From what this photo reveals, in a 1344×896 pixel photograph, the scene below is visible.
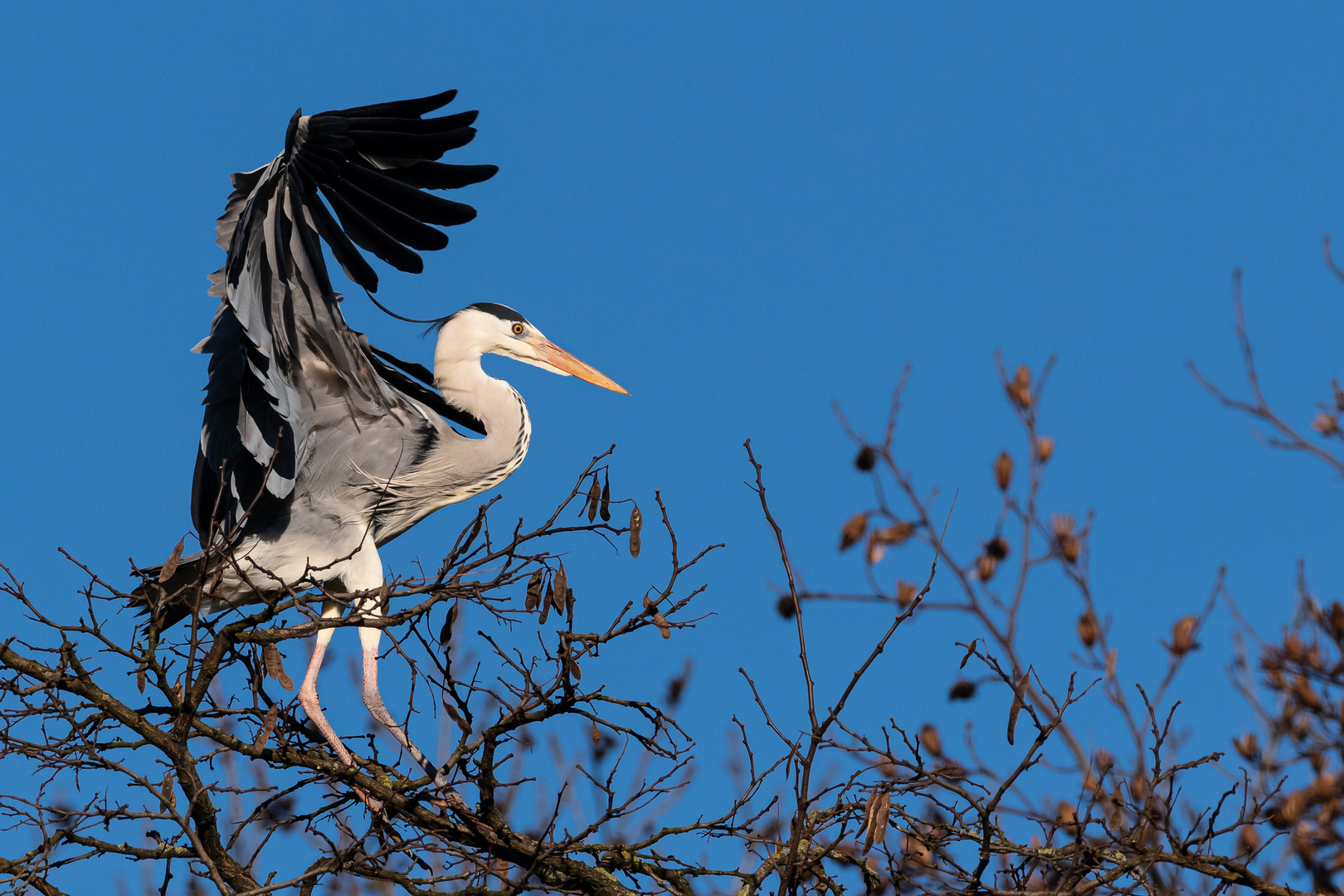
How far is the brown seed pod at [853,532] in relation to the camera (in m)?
4.71

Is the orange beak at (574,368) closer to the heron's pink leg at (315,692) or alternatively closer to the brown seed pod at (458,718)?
the heron's pink leg at (315,692)

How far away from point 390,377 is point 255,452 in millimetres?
820

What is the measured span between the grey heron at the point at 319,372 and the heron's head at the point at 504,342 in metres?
0.50

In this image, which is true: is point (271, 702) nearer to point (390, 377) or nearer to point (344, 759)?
point (344, 759)

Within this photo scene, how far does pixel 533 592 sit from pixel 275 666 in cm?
66

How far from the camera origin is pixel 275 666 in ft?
10.4

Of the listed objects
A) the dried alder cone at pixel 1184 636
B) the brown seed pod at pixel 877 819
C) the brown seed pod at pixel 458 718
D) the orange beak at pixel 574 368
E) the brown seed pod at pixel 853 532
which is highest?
the orange beak at pixel 574 368

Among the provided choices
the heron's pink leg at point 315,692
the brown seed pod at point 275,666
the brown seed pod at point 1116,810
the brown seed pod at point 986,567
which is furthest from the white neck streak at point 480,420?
the brown seed pod at point 1116,810

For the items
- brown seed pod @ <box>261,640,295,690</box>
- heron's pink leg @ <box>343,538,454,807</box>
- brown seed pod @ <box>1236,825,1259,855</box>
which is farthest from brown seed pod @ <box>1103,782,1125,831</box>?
heron's pink leg @ <box>343,538,454,807</box>

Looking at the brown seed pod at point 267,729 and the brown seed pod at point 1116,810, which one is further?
the brown seed pod at point 1116,810

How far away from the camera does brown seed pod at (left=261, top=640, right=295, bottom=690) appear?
315 cm

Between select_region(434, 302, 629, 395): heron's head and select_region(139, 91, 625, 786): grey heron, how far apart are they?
1.63ft

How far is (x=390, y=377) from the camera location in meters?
5.39

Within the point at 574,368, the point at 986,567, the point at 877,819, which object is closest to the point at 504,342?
the point at 574,368
